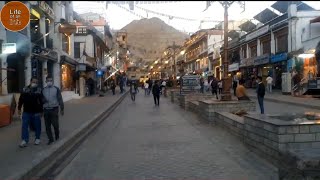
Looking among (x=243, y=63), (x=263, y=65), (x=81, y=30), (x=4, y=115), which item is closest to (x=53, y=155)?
(x=4, y=115)

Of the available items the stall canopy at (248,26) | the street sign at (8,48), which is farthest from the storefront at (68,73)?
the stall canopy at (248,26)

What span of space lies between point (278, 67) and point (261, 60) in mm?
3663

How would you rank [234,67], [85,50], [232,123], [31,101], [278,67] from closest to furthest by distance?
[31,101]
[232,123]
[278,67]
[85,50]
[234,67]

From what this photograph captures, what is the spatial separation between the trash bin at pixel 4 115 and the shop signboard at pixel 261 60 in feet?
105

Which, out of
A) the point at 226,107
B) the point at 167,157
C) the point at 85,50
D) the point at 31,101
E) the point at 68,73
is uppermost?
the point at 85,50

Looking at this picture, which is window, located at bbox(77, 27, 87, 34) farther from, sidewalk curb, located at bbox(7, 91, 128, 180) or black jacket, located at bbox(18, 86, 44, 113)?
black jacket, located at bbox(18, 86, 44, 113)

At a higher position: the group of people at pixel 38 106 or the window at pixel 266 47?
the window at pixel 266 47

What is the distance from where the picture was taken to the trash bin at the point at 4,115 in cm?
1579

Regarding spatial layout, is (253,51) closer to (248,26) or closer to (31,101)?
(248,26)

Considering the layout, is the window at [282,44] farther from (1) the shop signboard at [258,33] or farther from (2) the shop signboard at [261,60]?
(1) the shop signboard at [258,33]

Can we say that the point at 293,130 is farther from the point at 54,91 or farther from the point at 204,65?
the point at 204,65

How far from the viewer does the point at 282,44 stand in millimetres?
41438

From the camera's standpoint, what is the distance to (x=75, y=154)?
11.1 metres

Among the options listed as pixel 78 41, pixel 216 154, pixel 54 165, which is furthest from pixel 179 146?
pixel 78 41
